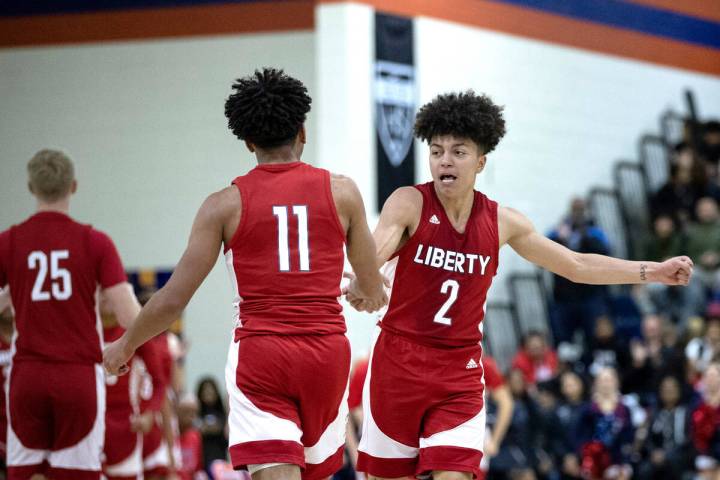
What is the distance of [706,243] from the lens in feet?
51.0

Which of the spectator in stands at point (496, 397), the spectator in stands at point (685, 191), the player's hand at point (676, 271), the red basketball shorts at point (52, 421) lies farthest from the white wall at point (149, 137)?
the player's hand at point (676, 271)

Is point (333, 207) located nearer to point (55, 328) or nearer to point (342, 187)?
point (342, 187)

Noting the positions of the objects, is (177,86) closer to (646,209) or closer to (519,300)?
(519,300)

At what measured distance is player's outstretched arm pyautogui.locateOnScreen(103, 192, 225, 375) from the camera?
16.5 feet

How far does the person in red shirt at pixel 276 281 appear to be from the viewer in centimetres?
502

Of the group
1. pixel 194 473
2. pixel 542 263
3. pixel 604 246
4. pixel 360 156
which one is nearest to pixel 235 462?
pixel 542 263

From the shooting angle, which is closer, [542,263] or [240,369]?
[240,369]

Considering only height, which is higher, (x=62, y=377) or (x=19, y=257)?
(x=19, y=257)

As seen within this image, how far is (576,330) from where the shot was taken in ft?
50.8

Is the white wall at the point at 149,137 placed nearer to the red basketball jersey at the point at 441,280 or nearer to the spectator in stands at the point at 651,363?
the spectator in stands at the point at 651,363

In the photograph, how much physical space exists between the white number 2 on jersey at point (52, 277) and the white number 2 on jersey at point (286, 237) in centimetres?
221

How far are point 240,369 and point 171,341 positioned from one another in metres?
6.47

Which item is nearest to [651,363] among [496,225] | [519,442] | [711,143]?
[519,442]

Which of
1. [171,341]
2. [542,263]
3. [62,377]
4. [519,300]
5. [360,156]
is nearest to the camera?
[542,263]
